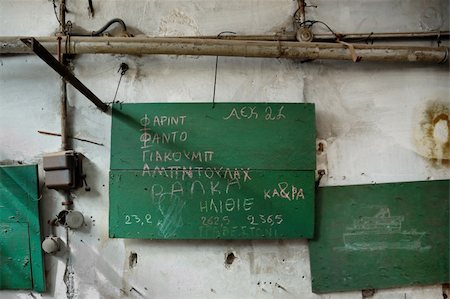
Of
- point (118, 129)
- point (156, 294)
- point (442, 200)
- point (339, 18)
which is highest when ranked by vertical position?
point (339, 18)

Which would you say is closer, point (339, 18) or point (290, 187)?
point (290, 187)

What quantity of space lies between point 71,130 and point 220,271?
1.49 metres

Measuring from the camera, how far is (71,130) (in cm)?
239

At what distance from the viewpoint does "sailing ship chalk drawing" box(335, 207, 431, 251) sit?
2266mm

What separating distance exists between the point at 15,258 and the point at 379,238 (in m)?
2.54

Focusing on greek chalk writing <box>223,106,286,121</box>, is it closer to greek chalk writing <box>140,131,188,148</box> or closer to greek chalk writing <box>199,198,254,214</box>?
greek chalk writing <box>140,131,188,148</box>

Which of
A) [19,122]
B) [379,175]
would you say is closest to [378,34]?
[379,175]

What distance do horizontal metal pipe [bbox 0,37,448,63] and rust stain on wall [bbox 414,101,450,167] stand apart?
18.5 inches

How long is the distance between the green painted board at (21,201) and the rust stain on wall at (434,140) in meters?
2.77

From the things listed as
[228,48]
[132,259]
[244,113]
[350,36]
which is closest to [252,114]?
[244,113]

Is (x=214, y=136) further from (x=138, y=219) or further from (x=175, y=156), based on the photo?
(x=138, y=219)

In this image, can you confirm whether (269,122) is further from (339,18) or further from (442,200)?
(442,200)

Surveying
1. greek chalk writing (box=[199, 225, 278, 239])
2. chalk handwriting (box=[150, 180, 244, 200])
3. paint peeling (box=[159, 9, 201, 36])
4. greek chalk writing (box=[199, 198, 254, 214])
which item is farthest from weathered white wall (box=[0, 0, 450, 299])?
chalk handwriting (box=[150, 180, 244, 200])

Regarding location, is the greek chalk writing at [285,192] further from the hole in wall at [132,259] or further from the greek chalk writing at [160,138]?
the hole in wall at [132,259]
